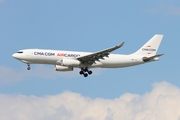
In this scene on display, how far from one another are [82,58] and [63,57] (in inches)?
120

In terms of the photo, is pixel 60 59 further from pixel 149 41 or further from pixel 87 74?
pixel 149 41

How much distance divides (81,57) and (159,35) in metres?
18.4

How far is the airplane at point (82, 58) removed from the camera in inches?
3920

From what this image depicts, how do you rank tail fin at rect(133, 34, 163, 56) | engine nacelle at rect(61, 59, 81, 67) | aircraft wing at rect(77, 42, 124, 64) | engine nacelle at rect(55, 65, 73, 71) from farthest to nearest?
tail fin at rect(133, 34, 163, 56)
engine nacelle at rect(55, 65, 73, 71)
engine nacelle at rect(61, 59, 81, 67)
aircraft wing at rect(77, 42, 124, 64)

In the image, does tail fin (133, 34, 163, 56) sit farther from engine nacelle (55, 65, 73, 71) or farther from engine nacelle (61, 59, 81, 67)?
engine nacelle (55, 65, 73, 71)

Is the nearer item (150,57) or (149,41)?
(150,57)

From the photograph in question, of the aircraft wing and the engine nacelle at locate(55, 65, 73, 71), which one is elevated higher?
the aircraft wing

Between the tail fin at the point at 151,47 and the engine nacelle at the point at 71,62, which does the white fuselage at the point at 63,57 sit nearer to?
the engine nacelle at the point at 71,62

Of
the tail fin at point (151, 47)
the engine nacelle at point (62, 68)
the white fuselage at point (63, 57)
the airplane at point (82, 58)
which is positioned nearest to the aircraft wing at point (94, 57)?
the airplane at point (82, 58)

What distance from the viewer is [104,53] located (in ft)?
329

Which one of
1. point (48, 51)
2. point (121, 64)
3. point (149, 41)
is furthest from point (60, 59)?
point (149, 41)

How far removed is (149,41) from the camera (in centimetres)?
11119

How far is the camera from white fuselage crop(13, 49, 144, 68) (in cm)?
9944

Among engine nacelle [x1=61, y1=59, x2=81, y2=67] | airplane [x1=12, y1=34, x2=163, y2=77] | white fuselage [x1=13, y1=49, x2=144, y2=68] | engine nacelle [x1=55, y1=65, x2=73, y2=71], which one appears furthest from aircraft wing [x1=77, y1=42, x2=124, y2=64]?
engine nacelle [x1=55, y1=65, x2=73, y2=71]
